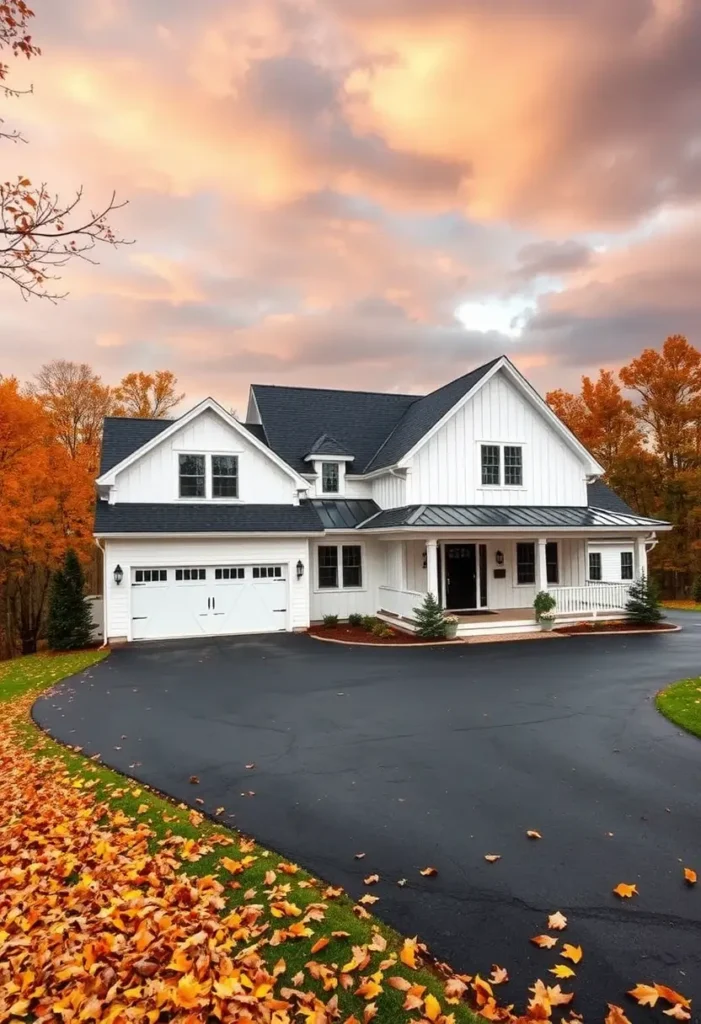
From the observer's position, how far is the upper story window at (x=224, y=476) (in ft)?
61.6

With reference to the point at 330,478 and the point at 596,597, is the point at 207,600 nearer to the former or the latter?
the point at 330,478

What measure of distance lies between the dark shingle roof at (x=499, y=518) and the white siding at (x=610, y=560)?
120 cm

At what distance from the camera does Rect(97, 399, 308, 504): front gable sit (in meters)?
17.7

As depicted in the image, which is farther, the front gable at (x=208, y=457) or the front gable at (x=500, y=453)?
the front gable at (x=500, y=453)

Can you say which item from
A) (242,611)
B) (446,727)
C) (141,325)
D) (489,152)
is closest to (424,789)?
(446,727)

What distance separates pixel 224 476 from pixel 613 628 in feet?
45.4

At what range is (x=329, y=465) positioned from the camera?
71.5ft

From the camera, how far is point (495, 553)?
20.1m

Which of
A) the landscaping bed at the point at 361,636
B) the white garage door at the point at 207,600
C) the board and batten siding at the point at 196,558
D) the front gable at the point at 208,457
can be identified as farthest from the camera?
the front gable at the point at 208,457

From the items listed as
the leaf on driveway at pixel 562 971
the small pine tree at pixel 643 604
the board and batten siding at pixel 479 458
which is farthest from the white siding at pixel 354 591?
the leaf on driveway at pixel 562 971

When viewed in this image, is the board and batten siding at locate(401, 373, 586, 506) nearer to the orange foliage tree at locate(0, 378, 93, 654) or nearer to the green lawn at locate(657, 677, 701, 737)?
the green lawn at locate(657, 677, 701, 737)

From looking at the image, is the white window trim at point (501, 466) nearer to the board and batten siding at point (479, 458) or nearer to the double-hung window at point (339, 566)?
the board and batten siding at point (479, 458)

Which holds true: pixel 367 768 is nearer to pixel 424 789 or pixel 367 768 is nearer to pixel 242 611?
pixel 424 789

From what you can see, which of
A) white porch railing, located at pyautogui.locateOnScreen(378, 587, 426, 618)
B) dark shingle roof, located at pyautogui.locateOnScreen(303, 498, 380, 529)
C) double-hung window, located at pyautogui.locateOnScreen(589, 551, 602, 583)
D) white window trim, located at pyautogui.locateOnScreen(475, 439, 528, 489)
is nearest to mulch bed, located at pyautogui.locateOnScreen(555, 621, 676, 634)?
double-hung window, located at pyautogui.locateOnScreen(589, 551, 602, 583)
